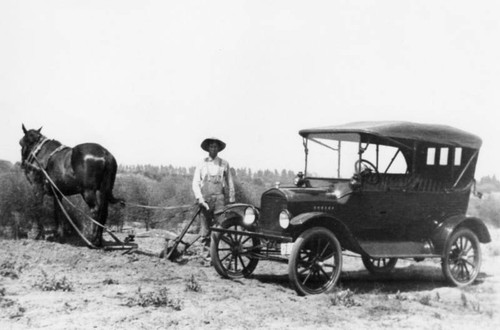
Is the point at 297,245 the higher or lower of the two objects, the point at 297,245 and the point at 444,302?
the higher

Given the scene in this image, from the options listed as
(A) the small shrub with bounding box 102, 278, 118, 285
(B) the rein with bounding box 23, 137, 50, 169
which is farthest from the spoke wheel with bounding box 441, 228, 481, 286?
(B) the rein with bounding box 23, 137, 50, 169

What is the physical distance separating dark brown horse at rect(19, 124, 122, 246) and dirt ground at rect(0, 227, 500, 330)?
0.90 m

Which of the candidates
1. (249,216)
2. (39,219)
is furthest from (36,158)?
(249,216)

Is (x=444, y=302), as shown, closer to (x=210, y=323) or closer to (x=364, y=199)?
(x=364, y=199)

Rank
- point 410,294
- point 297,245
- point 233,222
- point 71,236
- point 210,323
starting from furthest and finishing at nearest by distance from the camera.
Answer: point 71,236, point 233,222, point 410,294, point 297,245, point 210,323

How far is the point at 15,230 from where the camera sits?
11719 millimetres

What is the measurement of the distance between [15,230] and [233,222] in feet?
19.9

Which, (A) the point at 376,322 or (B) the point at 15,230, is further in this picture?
(B) the point at 15,230

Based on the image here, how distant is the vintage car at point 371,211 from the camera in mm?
7359

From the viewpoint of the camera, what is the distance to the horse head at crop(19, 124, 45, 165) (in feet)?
35.5

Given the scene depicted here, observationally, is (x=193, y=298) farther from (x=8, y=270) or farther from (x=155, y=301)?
(x=8, y=270)

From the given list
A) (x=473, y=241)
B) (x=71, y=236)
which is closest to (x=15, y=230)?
(x=71, y=236)

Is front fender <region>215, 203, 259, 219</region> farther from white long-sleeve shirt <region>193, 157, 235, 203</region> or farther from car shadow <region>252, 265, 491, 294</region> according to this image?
car shadow <region>252, 265, 491, 294</region>

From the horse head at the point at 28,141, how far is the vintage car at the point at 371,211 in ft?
16.0
